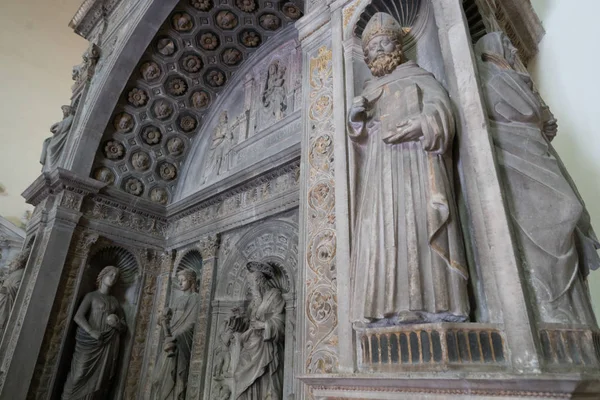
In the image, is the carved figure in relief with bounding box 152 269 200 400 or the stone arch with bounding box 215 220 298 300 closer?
the stone arch with bounding box 215 220 298 300

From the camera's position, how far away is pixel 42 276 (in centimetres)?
509

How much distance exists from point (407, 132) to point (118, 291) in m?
5.53

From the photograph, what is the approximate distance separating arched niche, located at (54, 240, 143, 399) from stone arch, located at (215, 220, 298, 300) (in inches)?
67.6

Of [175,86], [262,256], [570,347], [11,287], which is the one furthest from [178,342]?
[570,347]

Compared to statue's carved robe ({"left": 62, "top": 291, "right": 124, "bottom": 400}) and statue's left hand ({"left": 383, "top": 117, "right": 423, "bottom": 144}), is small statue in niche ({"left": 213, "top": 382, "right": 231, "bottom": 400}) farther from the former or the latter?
statue's left hand ({"left": 383, "top": 117, "right": 423, "bottom": 144})

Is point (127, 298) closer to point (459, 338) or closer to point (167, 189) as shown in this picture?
point (167, 189)

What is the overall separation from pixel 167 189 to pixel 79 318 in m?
2.50

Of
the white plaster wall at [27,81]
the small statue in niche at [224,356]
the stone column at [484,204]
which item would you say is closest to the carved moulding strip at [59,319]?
the small statue in niche at [224,356]

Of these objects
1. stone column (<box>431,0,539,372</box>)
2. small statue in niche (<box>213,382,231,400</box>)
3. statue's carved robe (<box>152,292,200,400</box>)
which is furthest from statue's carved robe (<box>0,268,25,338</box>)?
stone column (<box>431,0,539,372</box>)

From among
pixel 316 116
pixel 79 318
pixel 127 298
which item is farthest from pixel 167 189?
pixel 316 116

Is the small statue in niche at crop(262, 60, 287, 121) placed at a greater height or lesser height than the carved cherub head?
greater

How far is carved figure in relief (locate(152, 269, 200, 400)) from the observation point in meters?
4.98

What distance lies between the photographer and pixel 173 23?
5.96 metres

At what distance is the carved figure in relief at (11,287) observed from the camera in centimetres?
521
